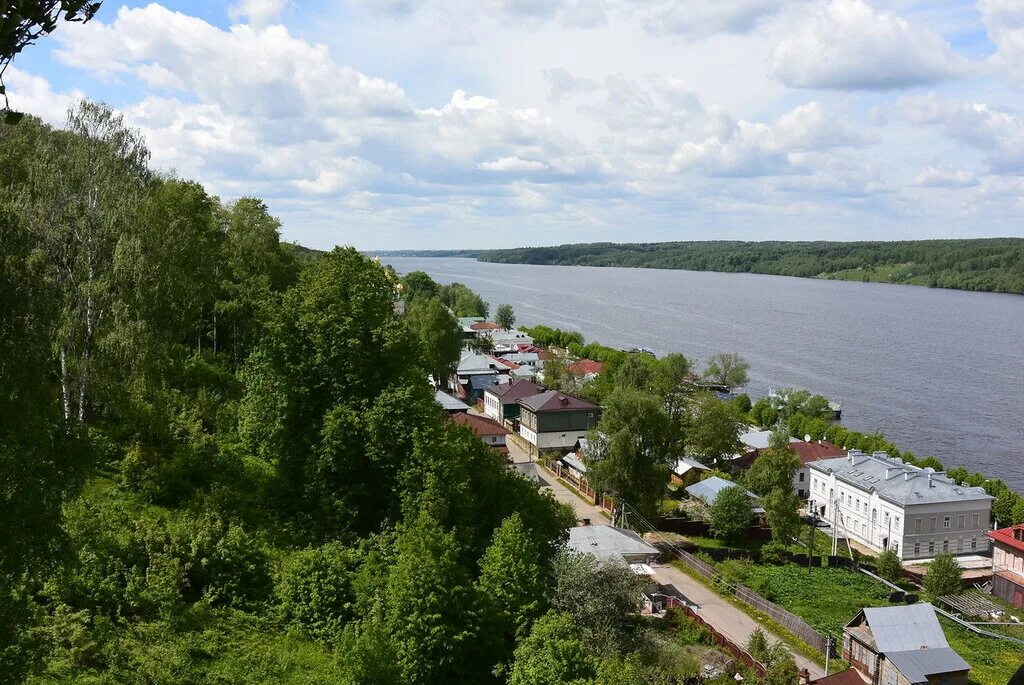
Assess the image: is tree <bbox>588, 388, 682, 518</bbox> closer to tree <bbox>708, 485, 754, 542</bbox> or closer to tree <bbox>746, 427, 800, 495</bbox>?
tree <bbox>708, 485, 754, 542</bbox>

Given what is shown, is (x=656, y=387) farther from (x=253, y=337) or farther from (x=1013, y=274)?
(x=1013, y=274)

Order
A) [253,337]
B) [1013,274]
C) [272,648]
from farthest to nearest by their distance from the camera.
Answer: [1013,274] < [253,337] < [272,648]

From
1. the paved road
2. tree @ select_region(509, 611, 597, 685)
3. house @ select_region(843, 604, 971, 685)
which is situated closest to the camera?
tree @ select_region(509, 611, 597, 685)

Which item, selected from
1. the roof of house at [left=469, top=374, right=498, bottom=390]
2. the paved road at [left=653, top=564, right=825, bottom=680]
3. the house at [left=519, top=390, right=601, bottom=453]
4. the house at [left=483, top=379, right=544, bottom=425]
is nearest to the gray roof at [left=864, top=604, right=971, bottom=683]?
the paved road at [left=653, top=564, right=825, bottom=680]

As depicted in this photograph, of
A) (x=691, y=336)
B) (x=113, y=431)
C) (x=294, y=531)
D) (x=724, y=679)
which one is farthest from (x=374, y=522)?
(x=691, y=336)

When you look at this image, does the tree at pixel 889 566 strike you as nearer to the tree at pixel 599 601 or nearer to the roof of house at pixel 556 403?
the tree at pixel 599 601
